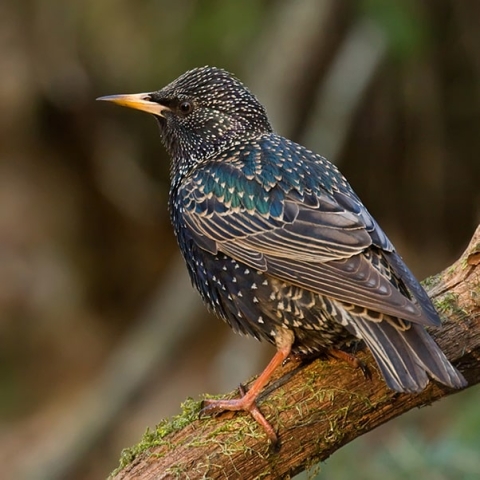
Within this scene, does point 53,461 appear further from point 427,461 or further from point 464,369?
point 464,369

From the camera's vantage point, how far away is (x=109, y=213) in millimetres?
8859

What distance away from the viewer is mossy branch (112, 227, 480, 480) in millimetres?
3496

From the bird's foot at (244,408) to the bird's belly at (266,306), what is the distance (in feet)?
1.05

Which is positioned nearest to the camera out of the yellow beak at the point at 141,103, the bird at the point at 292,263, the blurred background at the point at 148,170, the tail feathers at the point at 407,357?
the tail feathers at the point at 407,357

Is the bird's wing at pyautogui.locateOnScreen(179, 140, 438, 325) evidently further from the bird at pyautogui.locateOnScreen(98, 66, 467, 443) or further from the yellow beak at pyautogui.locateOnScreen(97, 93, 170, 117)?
the yellow beak at pyautogui.locateOnScreen(97, 93, 170, 117)

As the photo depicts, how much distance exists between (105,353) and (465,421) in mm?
5007

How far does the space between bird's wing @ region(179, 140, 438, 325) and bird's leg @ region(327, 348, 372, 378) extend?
0.35 meters

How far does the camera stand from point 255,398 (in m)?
3.63

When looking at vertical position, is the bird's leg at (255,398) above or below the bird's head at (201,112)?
below

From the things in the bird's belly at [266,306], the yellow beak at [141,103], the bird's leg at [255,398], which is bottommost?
the bird's leg at [255,398]

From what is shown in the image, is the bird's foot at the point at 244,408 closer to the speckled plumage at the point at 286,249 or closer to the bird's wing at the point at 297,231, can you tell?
the speckled plumage at the point at 286,249

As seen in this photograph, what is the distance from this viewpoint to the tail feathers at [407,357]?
3.23 m

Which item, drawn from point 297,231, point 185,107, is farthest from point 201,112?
point 297,231

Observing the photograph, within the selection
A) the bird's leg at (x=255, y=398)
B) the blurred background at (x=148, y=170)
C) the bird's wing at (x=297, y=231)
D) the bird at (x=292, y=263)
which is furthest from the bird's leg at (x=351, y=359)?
the blurred background at (x=148, y=170)
